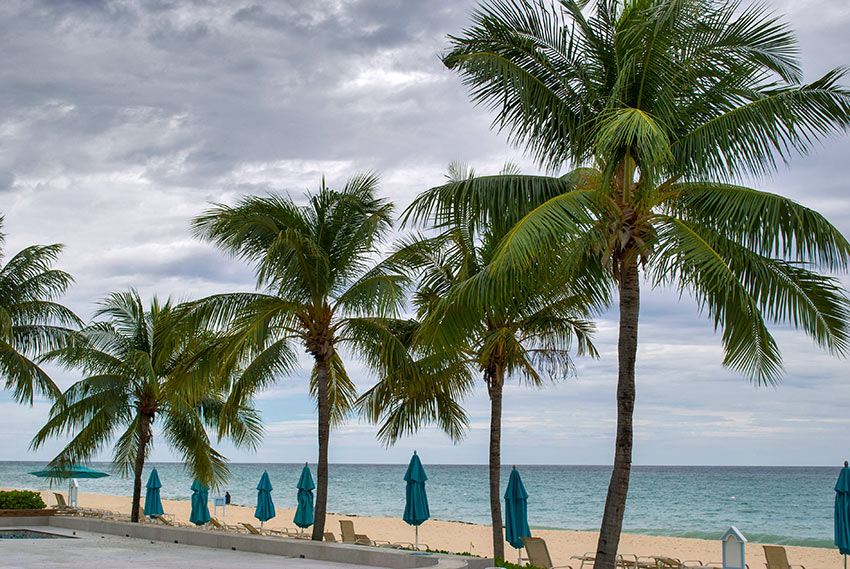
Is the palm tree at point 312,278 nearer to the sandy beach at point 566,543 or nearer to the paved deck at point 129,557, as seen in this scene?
the paved deck at point 129,557

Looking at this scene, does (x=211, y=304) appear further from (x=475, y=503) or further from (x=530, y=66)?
(x=475, y=503)

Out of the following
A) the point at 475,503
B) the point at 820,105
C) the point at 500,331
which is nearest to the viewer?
the point at 820,105

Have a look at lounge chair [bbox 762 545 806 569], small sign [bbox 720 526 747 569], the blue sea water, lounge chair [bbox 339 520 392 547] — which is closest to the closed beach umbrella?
lounge chair [bbox 339 520 392 547]

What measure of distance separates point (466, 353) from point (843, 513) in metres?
6.39

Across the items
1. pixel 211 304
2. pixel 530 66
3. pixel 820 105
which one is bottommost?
pixel 211 304

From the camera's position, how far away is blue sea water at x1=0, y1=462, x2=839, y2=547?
4527 cm

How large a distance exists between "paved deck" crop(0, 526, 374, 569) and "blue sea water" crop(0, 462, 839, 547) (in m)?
32.9

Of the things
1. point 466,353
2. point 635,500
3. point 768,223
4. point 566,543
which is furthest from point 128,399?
point 635,500

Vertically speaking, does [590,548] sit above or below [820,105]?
below

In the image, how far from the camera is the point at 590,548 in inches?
1187

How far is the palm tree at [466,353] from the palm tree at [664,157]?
284 centimetres

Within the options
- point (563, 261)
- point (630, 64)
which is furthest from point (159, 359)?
point (630, 64)

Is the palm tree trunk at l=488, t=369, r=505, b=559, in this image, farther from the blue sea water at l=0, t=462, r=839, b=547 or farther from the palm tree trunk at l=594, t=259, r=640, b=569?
the blue sea water at l=0, t=462, r=839, b=547

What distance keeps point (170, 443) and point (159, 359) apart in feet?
6.50
